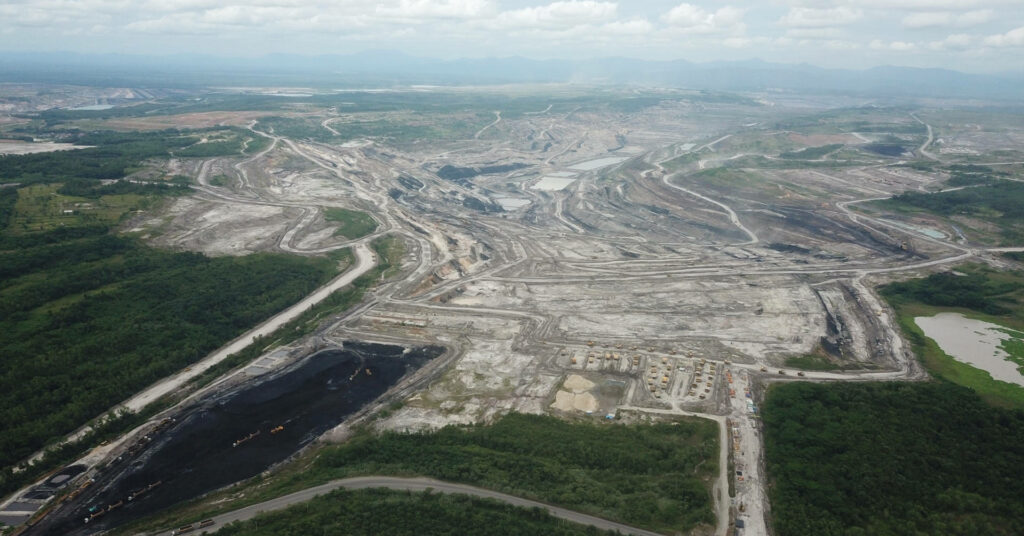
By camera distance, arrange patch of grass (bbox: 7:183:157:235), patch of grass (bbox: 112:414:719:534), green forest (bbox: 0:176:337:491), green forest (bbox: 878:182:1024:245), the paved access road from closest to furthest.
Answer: the paved access road → patch of grass (bbox: 112:414:719:534) → green forest (bbox: 0:176:337:491) → patch of grass (bbox: 7:183:157:235) → green forest (bbox: 878:182:1024:245)

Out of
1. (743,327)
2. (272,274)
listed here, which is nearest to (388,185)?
(272,274)

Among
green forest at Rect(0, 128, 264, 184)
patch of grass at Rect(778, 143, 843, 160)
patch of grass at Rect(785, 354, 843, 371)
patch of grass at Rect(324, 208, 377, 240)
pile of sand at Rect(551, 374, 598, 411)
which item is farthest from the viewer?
patch of grass at Rect(778, 143, 843, 160)

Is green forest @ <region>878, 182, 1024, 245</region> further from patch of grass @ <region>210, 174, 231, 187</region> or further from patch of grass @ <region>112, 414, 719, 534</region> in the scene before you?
patch of grass @ <region>210, 174, 231, 187</region>

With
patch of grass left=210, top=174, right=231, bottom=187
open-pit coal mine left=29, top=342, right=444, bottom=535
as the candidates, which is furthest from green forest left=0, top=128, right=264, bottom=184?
open-pit coal mine left=29, top=342, right=444, bottom=535

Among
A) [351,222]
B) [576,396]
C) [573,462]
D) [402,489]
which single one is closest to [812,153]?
[351,222]

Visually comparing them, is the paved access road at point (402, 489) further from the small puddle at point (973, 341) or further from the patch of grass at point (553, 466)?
the small puddle at point (973, 341)
